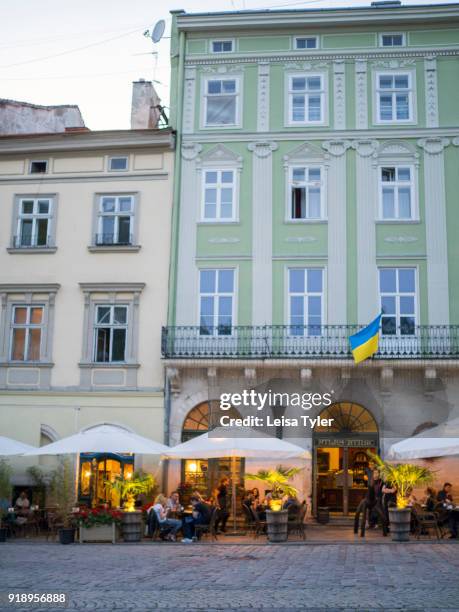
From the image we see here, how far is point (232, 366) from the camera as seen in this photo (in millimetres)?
23297

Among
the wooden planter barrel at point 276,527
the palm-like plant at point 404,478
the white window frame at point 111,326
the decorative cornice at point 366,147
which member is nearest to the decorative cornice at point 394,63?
the decorative cornice at point 366,147

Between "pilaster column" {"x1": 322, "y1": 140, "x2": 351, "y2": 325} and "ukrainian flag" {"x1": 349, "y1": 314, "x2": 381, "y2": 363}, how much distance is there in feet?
6.42

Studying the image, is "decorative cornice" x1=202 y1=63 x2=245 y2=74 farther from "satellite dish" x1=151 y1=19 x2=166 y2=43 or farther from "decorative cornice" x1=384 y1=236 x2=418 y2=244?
"decorative cornice" x1=384 y1=236 x2=418 y2=244

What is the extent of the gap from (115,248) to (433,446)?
11089 millimetres

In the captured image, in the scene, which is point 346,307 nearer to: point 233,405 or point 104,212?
point 233,405

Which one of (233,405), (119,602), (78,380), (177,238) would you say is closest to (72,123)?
(177,238)

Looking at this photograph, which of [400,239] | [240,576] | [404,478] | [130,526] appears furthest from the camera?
[400,239]

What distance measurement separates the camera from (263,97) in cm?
2569

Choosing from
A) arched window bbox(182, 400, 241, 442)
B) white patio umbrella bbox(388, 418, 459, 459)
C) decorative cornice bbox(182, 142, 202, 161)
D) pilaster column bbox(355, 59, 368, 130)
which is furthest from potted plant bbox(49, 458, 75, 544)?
pilaster column bbox(355, 59, 368, 130)

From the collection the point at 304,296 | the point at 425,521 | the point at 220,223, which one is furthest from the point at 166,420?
the point at 425,521

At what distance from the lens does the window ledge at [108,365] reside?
950 inches

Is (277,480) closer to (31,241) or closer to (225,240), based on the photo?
(225,240)

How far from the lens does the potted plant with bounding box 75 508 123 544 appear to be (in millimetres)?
19375

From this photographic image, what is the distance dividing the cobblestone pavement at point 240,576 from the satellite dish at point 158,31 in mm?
16080
